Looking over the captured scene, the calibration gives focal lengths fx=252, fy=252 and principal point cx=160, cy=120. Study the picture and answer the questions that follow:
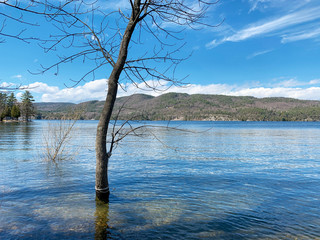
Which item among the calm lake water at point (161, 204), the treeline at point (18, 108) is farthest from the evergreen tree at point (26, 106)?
the calm lake water at point (161, 204)

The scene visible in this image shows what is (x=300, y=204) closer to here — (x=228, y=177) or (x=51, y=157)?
(x=228, y=177)

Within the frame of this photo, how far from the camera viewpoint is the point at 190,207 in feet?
29.0

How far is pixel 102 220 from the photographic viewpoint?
24.5 ft

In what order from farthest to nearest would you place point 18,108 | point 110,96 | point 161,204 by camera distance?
point 18,108 < point 161,204 < point 110,96

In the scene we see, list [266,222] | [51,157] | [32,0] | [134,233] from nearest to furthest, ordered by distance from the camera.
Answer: [32,0]
[134,233]
[266,222]
[51,157]

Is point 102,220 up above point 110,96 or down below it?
below

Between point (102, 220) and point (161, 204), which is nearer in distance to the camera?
point (102, 220)

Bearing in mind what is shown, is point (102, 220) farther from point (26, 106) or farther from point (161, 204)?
point (26, 106)

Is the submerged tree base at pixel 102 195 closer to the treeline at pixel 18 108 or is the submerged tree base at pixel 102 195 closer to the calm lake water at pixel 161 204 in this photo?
the calm lake water at pixel 161 204

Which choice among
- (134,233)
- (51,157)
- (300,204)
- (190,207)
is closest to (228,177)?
(300,204)

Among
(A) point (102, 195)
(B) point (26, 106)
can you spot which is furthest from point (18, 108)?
(A) point (102, 195)

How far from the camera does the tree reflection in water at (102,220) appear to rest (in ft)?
21.5

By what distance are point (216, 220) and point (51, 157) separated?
A: 14.7m

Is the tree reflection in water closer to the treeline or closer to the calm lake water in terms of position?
the calm lake water
